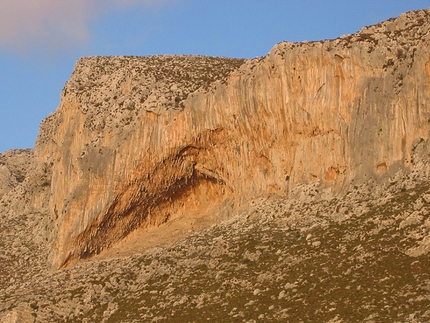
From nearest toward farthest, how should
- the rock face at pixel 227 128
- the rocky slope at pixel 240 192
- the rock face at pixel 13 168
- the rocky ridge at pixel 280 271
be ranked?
the rocky ridge at pixel 280 271, the rocky slope at pixel 240 192, the rock face at pixel 227 128, the rock face at pixel 13 168

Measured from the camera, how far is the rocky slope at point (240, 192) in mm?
43562

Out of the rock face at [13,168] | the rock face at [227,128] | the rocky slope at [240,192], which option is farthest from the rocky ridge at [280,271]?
the rock face at [13,168]

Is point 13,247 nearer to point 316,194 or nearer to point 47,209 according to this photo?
point 47,209

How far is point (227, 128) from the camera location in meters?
57.1

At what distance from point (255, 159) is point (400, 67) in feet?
35.9

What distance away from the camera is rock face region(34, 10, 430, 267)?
50406 mm

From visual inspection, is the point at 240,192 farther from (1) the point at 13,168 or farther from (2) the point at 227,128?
(1) the point at 13,168

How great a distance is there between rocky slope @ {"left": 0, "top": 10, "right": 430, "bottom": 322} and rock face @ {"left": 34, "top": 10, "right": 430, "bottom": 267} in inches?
3.6

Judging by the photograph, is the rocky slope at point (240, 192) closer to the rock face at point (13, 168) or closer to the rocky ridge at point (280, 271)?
the rocky ridge at point (280, 271)

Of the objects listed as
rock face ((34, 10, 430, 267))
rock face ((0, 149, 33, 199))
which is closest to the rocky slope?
rock face ((34, 10, 430, 267))

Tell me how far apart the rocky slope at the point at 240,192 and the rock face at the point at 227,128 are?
0.30 ft

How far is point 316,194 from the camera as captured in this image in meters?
51.8

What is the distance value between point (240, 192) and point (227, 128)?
12.9 feet

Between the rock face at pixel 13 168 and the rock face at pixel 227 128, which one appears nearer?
the rock face at pixel 227 128
